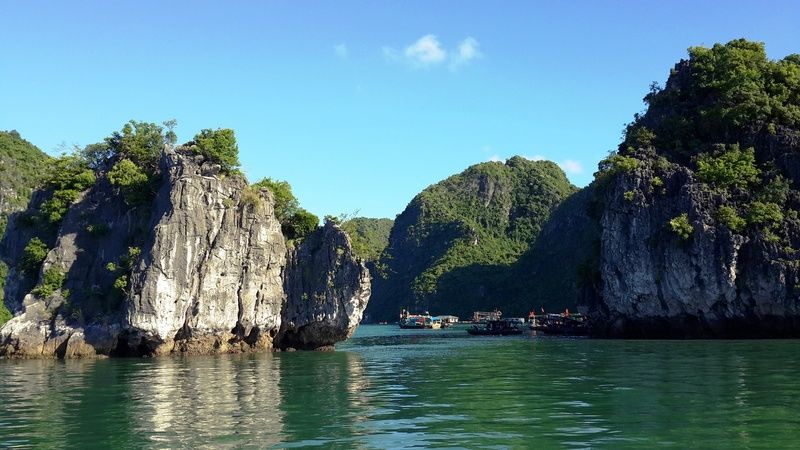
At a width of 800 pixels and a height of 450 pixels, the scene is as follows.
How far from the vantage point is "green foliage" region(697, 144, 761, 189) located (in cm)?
5700

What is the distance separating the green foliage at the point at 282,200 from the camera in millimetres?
49500

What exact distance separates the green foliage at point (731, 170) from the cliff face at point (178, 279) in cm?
3032

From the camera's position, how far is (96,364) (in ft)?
113

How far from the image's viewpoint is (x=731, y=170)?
57.0 meters

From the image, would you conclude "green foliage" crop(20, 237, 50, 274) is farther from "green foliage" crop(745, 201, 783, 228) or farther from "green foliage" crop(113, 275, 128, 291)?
"green foliage" crop(745, 201, 783, 228)

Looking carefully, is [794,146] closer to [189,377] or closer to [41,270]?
[189,377]

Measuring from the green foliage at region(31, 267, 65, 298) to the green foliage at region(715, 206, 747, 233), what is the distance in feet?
155

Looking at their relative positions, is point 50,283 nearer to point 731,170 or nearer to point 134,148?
point 134,148

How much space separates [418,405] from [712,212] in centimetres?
4543

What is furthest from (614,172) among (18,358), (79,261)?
(18,358)

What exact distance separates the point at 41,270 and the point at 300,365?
65.4 ft

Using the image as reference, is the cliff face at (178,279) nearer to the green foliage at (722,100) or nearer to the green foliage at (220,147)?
the green foliage at (220,147)

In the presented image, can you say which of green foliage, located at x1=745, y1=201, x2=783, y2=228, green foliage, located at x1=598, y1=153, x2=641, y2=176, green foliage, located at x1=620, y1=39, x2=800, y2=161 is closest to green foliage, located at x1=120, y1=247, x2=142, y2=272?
green foliage, located at x1=598, y1=153, x2=641, y2=176

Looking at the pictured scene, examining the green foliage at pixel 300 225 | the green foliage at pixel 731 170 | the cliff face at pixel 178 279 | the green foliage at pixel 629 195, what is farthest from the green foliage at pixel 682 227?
the green foliage at pixel 300 225
